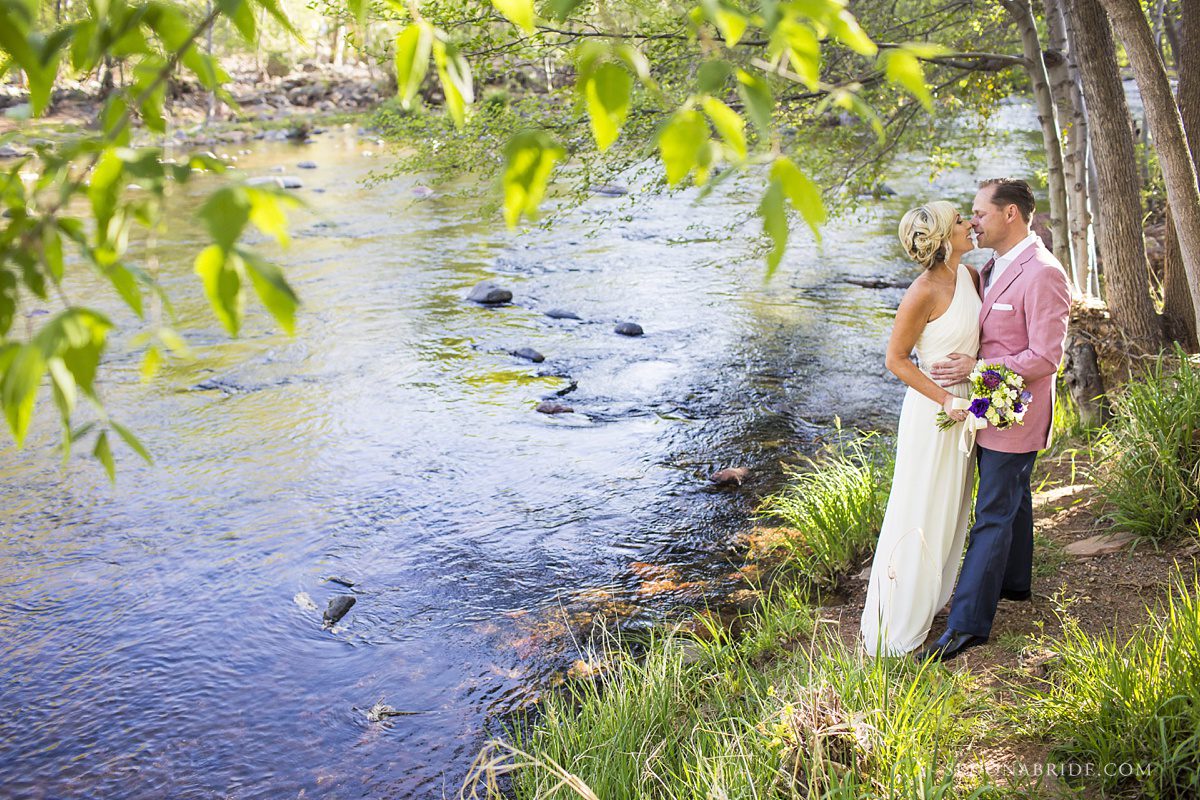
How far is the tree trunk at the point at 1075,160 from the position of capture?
7496mm

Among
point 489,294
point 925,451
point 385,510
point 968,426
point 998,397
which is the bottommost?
point 385,510

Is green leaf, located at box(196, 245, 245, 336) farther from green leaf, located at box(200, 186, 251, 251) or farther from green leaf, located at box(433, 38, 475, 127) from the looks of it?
green leaf, located at box(433, 38, 475, 127)

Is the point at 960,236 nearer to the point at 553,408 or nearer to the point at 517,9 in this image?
the point at 517,9

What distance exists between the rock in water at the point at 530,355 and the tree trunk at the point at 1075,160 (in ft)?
17.9

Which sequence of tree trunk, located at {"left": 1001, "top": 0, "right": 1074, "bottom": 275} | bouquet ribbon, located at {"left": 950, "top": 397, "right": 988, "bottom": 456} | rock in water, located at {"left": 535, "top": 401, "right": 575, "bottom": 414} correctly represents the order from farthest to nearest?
1. rock in water, located at {"left": 535, "top": 401, "right": 575, "bottom": 414}
2. tree trunk, located at {"left": 1001, "top": 0, "right": 1074, "bottom": 275}
3. bouquet ribbon, located at {"left": 950, "top": 397, "right": 988, "bottom": 456}

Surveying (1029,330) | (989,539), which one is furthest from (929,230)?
(989,539)

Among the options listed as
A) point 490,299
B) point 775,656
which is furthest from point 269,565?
point 490,299

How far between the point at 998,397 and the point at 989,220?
0.84 meters

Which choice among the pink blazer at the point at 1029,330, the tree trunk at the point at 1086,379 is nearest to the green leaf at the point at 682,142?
the pink blazer at the point at 1029,330

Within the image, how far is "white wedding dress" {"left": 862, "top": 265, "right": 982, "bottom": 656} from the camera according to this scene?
14.8 ft

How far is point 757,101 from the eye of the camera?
146 cm

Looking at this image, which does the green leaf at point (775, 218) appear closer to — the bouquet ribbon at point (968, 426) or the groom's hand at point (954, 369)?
the bouquet ribbon at point (968, 426)

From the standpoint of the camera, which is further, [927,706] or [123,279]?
[927,706]

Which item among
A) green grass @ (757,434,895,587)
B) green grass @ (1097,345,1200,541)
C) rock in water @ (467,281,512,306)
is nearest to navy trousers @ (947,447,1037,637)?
green grass @ (1097,345,1200,541)
